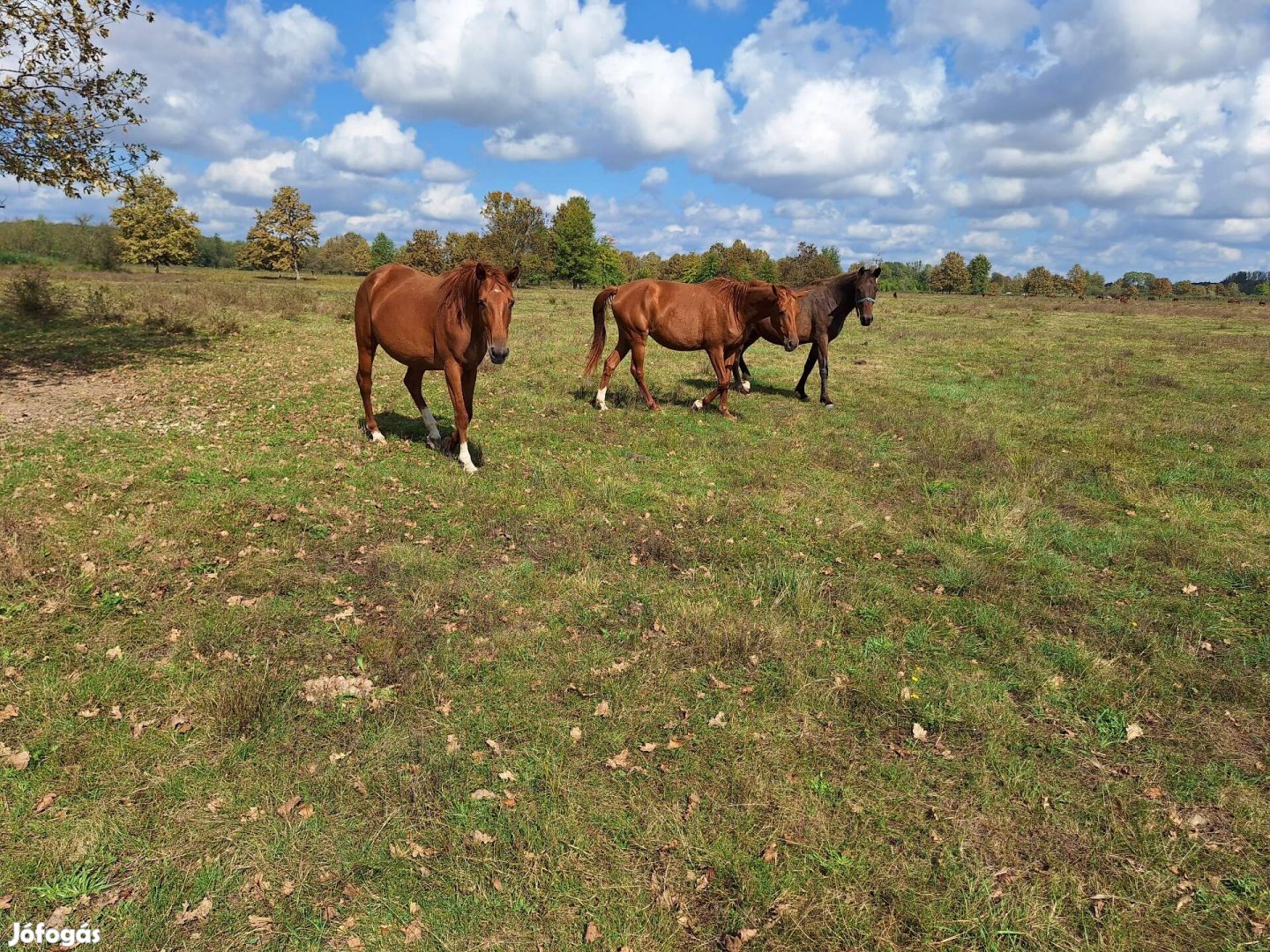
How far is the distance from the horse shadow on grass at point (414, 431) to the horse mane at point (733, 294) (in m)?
6.02

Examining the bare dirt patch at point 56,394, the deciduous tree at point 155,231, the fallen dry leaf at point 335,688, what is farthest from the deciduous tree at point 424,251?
the fallen dry leaf at point 335,688

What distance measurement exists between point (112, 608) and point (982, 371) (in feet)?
71.9

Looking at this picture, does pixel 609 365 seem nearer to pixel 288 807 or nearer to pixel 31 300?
pixel 288 807

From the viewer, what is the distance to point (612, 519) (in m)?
7.68

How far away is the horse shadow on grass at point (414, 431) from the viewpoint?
973 cm

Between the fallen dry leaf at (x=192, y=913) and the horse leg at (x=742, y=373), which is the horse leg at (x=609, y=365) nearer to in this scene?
the horse leg at (x=742, y=373)

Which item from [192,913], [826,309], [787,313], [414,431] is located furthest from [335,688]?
[826,309]

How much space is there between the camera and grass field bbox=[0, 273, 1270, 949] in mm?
3193

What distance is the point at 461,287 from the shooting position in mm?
8281

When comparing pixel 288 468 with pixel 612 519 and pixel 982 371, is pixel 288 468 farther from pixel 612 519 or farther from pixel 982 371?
pixel 982 371

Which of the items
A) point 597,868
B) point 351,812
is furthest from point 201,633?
point 597,868

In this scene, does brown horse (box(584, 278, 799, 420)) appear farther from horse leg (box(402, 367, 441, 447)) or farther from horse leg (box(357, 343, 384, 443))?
horse leg (box(357, 343, 384, 443))

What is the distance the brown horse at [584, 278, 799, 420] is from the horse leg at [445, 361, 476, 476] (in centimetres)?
437

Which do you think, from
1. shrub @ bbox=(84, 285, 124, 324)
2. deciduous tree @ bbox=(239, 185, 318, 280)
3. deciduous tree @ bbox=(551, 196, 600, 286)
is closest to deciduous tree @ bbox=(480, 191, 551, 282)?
deciduous tree @ bbox=(551, 196, 600, 286)
